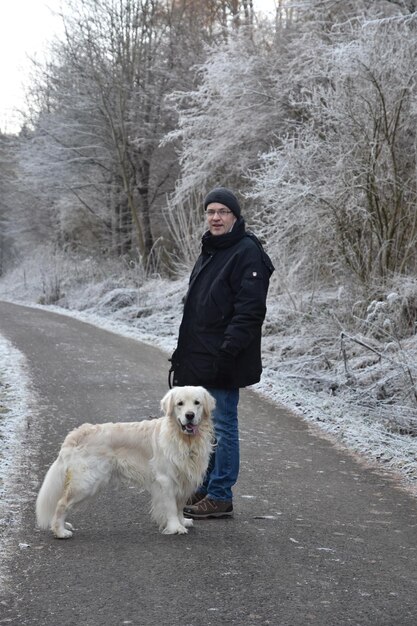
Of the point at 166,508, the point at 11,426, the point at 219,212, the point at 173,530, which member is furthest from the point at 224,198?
the point at 11,426

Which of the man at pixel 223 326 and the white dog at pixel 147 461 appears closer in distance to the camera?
the white dog at pixel 147 461

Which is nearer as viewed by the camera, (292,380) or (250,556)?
(250,556)

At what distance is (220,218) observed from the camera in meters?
5.65

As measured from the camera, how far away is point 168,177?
28062mm

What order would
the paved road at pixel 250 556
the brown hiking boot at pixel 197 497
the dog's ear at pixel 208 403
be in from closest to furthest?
the paved road at pixel 250 556
the dog's ear at pixel 208 403
the brown hiking boot at pixel 197 497

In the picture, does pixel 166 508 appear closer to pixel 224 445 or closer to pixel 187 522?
pixel 187 522

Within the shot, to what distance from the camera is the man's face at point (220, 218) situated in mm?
5633

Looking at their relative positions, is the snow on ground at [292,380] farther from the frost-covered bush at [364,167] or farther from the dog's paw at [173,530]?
the dog's paw at [173,530]

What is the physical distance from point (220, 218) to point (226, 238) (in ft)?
0.49

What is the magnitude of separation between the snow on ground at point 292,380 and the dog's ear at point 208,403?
2.26m

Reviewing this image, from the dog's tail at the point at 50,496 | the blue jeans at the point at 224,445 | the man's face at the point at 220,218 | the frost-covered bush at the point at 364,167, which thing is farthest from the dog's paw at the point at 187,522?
the frost-covered bush at the point at 364,167

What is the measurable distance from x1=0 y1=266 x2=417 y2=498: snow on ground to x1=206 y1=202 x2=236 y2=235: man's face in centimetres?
277

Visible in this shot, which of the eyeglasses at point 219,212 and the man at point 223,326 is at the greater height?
the eyeglasses at point 219,212

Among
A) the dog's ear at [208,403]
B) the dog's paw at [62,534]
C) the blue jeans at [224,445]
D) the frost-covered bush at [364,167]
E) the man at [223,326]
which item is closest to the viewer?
the dog's paw at [62,534]
